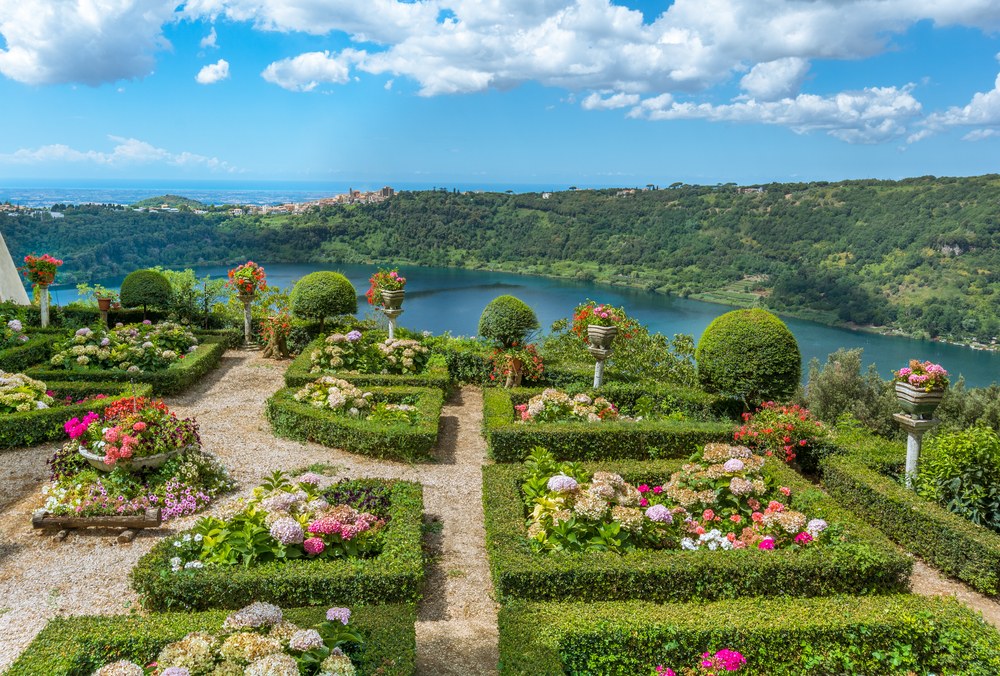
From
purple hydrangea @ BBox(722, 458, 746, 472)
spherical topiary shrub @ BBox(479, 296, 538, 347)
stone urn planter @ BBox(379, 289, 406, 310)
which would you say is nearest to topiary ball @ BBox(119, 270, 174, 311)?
stone urn planter @ BBox(379, 289, 406, 310)

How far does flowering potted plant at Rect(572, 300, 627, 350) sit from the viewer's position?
34.3 ft

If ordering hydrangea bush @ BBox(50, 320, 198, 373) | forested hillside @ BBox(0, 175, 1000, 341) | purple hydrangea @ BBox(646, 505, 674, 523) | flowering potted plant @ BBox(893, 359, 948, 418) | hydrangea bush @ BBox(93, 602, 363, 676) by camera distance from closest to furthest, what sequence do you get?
hydrangea bush @ BBox(93, 602, 363, 676)
purple hydrangea @ BBox(646, 505, 674, 523)
flowering potted plant @ BBox(893, 359, 948, 418)
hydrangea bush @ BBox(50, 320, 198, 373)
forested hillside @ BBox(0, 175, 1000, 341)

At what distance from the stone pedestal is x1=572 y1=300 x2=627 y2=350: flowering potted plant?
4295 mm

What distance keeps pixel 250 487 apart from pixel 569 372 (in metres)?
6.04

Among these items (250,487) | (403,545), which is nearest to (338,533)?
(403,545)

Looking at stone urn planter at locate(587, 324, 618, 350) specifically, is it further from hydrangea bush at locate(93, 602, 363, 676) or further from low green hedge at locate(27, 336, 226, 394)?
low green hedge at locate(27, 336, 226, 394)

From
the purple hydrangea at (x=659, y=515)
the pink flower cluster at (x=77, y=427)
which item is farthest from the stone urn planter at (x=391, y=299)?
the purple hydrangea at (x=659, y=515)

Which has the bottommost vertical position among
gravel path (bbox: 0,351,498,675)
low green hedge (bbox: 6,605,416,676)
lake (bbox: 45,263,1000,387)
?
lake (bbox: 45,263,1000,387)

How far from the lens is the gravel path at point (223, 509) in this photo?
522 cm

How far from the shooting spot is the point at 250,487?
8008mm

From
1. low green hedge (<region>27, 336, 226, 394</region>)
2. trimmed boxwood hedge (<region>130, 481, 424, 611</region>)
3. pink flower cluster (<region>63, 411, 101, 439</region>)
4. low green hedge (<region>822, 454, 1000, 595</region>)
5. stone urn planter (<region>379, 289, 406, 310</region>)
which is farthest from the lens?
stone urn planter (<region>379, 289, 406, 310</region>)

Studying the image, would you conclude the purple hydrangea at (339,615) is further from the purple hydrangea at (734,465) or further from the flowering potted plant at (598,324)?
the flowering potted plant at (598,324)

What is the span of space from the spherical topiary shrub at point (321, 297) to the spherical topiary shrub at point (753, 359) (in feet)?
28.8

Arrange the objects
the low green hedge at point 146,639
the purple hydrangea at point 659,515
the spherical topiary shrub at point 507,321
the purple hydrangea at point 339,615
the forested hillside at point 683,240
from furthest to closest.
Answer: the forested hillside at point 683,240 → the spherical topiary shrub at point 507,321 → the purple hydrangea at point 659,515 → the purple hydrangea at point 339,615 → the low green hedge at point 146,639
